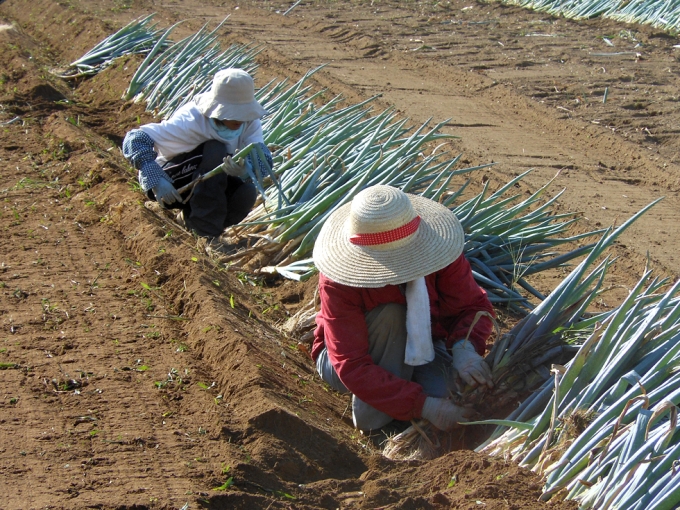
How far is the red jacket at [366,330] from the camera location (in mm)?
2652

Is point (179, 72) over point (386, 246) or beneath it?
over

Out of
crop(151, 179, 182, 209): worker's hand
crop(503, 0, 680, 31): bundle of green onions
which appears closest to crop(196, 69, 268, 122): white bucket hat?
crop(151, 179, 182, 209): worker's hand

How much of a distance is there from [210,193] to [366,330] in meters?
1.67

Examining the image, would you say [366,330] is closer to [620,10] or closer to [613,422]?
[613,422]

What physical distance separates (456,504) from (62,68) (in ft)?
22.1

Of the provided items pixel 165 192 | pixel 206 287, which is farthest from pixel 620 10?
pixel 206 287

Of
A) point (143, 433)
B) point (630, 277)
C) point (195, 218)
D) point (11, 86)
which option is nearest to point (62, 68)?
point (11, 86)

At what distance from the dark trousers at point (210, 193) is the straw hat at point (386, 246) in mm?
1584

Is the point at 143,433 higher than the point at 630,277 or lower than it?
higher

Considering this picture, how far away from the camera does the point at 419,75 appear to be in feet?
26.7

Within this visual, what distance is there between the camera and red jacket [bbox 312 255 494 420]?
8.70ft

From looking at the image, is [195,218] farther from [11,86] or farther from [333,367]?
[11,86]

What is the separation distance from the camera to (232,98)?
381 cm

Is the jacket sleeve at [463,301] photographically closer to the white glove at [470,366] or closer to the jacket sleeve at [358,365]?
the white glove at [470,366]
